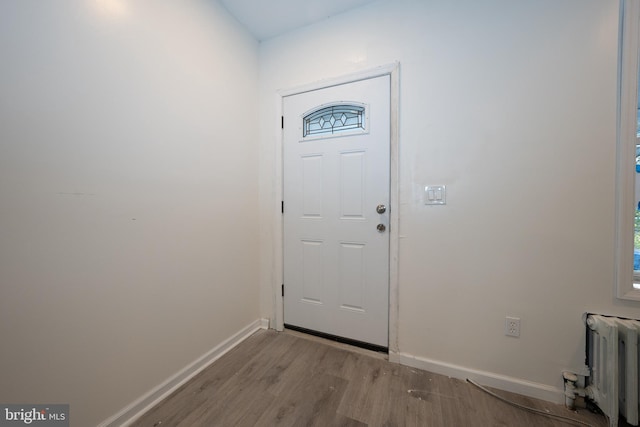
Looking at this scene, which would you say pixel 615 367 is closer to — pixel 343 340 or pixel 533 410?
pixel 533 410

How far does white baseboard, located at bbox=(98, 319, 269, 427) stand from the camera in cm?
120

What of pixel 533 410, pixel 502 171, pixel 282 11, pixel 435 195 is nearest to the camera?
pixel 533 410

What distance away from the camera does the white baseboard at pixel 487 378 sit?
1354 millimetres

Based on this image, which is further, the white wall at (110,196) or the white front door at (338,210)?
the white front door at (338,210)

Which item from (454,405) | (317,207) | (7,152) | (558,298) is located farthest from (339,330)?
(7,152)

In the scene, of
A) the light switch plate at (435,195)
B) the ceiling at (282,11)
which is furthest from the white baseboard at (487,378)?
the ceiling at (282,11)

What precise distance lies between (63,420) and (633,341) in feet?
8.67

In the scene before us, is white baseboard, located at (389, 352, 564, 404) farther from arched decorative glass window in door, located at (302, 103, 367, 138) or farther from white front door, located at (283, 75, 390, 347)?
arched decorative glass window in door, located at (302, 103, 367, 138)

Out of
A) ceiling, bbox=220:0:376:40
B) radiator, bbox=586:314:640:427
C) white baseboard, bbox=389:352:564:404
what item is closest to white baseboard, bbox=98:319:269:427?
white baseboard, bbox=389:352:564:404

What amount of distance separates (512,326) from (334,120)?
186 cm

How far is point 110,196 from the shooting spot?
1171 millimetres

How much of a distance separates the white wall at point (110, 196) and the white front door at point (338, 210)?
1.87 feet

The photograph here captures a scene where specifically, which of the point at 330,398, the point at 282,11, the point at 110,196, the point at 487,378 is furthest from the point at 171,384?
the point at 282,11

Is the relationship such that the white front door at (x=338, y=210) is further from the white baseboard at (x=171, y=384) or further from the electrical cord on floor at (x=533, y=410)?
the electrical cord on floor at (x=533, y=410)
